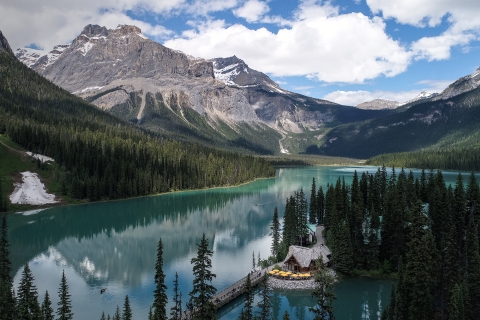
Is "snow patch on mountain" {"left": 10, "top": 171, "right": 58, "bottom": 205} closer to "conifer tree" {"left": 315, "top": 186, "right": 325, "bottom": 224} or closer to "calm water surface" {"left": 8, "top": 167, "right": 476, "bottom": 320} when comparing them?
"calm water surface" {"left": 8, "top": 167, "right": 476, "bottom": 320}

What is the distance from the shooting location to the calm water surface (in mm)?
50688

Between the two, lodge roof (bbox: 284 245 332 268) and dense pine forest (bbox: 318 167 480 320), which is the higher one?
dense pine forest (bbox: 318 167 480 320)

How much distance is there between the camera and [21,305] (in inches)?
1337

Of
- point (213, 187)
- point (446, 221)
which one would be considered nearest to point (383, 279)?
point (446, 221)

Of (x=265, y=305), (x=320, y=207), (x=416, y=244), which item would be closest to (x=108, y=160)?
(x=320, y=207)

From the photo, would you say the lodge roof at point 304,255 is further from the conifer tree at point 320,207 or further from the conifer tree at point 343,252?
the conifer tree at point 320,207

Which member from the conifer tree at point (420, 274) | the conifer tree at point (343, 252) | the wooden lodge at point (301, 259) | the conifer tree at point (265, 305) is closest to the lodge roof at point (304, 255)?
the wooden lodge at point (301, 259)

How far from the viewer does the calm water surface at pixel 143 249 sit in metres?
50.7

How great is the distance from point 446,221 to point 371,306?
2114cm

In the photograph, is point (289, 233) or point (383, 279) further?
point (289, 233)

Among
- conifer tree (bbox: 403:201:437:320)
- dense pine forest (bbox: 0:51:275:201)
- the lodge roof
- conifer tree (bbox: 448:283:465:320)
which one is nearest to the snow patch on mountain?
dense pine forest (bbox: 0:51:275:201)

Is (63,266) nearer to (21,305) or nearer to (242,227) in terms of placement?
(21,305)

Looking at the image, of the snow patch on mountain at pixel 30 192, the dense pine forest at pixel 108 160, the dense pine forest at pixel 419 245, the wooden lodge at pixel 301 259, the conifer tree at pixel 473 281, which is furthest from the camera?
the dense pine forest at pixel 108 160

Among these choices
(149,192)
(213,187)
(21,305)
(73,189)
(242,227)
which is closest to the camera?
(21,305)
